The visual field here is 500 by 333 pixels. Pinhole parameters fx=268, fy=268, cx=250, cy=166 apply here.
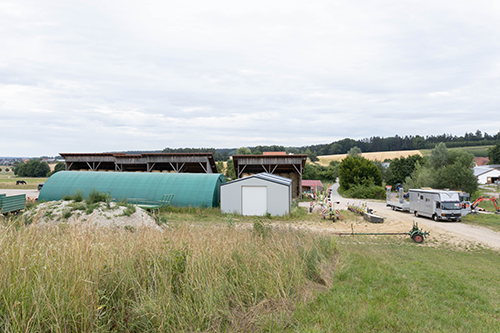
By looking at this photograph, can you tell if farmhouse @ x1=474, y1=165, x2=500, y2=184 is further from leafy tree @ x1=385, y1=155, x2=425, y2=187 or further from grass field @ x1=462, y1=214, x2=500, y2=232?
grass field @ x1=462, y1=214, x2=500, y2=232

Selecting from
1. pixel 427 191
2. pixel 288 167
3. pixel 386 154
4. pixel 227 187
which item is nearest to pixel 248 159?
pixel 288 167

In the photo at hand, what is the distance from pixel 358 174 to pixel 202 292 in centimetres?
4859

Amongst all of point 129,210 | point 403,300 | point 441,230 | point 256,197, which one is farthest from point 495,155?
point 129,210

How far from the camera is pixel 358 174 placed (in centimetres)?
4812

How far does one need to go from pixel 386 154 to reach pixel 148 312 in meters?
113

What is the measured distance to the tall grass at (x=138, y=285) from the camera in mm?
3039

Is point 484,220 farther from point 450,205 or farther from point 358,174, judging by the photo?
point 358,174

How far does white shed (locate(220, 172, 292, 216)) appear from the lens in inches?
792

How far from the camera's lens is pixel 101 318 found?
330 centimetres

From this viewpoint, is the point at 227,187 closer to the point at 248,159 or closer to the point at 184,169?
the point at 248,159

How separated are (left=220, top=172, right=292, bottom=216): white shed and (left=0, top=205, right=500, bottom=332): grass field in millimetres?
13617

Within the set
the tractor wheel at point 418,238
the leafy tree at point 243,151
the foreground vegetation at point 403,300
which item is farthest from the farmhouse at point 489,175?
the foreground vegetation at point 403,300

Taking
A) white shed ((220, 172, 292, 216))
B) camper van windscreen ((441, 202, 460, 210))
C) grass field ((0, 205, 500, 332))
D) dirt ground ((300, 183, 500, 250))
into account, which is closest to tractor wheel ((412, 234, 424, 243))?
dirt ground ((300, 183, 500, 250))

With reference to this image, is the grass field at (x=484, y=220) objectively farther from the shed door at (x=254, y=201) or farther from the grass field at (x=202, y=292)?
the grass field at (x=202, y=292)
